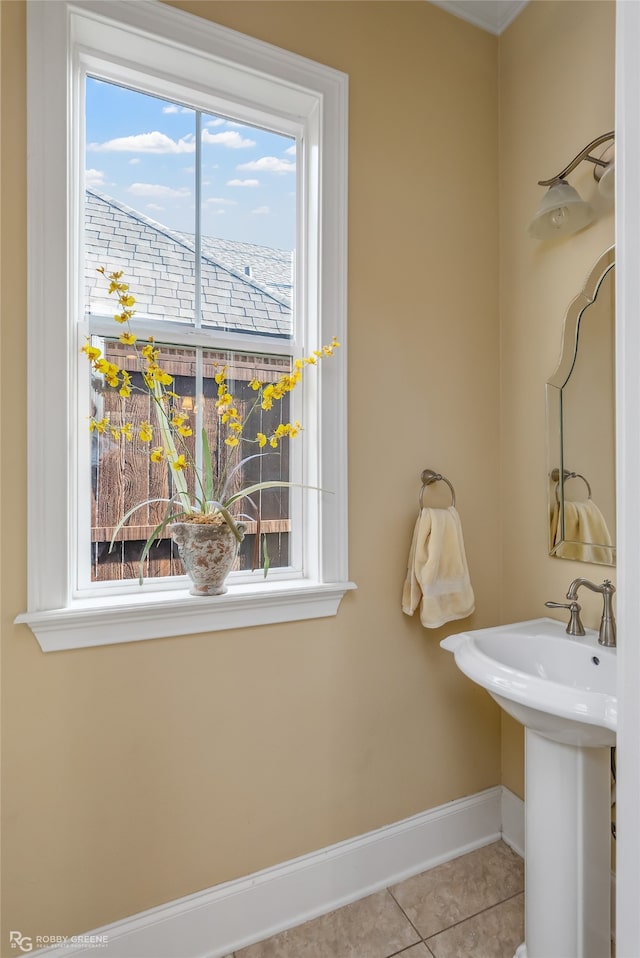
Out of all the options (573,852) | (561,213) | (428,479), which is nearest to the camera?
(573,852)

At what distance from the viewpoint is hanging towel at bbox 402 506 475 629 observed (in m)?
1.58

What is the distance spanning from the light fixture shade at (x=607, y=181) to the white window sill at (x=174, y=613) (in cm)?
127

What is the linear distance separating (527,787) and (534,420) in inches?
40.7

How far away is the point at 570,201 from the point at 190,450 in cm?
125

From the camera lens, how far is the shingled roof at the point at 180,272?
1.40 metres

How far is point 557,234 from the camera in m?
1.57

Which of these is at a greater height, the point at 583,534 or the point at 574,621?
the point at 583,534

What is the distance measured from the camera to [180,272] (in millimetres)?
1489

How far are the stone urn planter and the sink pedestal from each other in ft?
2.82

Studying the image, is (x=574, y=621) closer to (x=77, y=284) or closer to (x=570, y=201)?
(x=570, y=201)

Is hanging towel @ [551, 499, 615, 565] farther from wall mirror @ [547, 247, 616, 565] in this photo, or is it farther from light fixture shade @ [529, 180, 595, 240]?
light fixture shade @ [529, 180, 595, 240]

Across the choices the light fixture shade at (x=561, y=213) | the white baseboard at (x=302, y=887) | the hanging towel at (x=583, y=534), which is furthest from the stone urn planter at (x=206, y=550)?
the light fixture shade at (x=561, y=213)

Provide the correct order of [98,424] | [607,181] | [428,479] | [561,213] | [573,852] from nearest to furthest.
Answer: [573,852] → [98,424] → [607,181] → [561,213] → [428,479]

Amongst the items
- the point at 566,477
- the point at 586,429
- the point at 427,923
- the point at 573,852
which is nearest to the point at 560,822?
the point at 573,852
